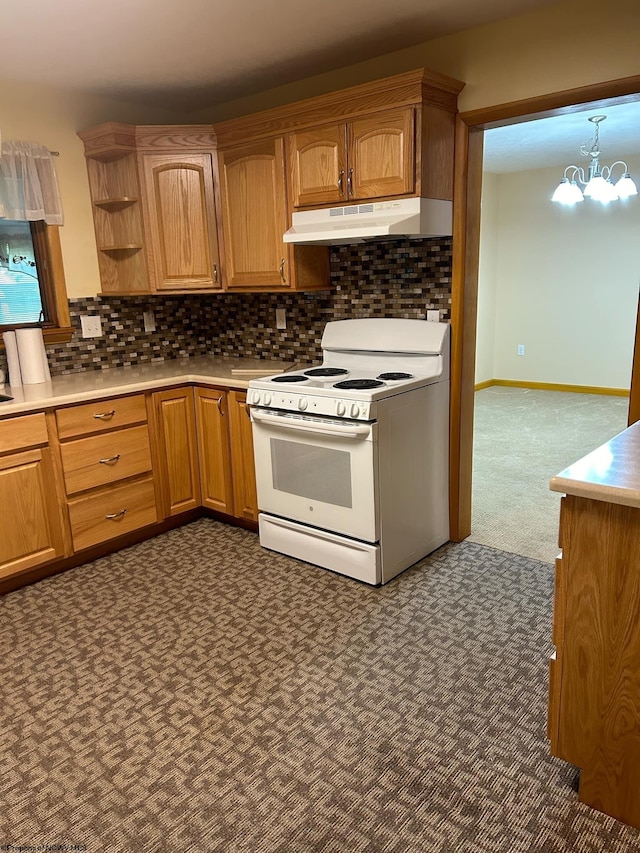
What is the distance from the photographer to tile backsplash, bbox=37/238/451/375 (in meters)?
3.14

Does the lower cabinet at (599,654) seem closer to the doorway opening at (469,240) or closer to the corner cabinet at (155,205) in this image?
the doorway opening at (469,240)

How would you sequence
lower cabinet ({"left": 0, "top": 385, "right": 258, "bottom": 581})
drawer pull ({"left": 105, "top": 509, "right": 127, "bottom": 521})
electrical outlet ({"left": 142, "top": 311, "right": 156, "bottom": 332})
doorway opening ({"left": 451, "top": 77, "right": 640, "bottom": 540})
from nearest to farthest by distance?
doorway opening ({"left": 451, "top": 77, "right": 640, "bottom": 540}) < lower cabinet ({"left": 0, "top": 385, "right": 258, "bottom": 581}) < drawer pull ({"left": 105, "top": 509, "right": 127, "bottom": 521}) < electrical outlet ({"left": 142, "top": 311, "right": 156, "bottom": 332})

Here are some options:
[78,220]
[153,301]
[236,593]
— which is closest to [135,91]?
[78,220]

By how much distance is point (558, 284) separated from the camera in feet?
22.3

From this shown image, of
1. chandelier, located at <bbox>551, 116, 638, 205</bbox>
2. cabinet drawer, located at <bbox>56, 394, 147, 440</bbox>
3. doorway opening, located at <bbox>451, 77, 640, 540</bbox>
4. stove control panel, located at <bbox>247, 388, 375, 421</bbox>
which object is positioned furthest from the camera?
chandelier, located at <bbox>551, 116, 638, 205</bbox>

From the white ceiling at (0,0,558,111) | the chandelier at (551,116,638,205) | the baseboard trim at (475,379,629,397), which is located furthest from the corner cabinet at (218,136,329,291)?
the baseboard trim at (475,379,629,397)

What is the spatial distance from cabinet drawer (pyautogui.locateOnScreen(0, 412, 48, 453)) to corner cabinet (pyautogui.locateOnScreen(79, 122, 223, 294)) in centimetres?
107

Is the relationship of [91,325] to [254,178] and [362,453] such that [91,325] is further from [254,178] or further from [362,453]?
[362,453]

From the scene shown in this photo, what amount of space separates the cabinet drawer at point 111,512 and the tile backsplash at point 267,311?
2.75 feet

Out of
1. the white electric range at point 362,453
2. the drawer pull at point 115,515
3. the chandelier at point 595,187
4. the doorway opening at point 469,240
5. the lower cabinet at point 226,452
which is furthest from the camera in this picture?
the chandelier at point 595,187

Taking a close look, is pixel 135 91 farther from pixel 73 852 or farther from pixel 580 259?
pixel 580 259

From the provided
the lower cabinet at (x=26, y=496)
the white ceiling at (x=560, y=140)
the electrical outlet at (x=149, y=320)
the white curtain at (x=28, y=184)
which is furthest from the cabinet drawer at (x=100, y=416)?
the white ceiling at (x=560, y=140)

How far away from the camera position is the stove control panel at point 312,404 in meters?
2.61

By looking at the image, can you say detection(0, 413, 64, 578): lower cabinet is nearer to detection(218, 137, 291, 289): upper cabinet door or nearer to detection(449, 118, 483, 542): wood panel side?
detection(218, 137, 291, 289): upper cabinet door
